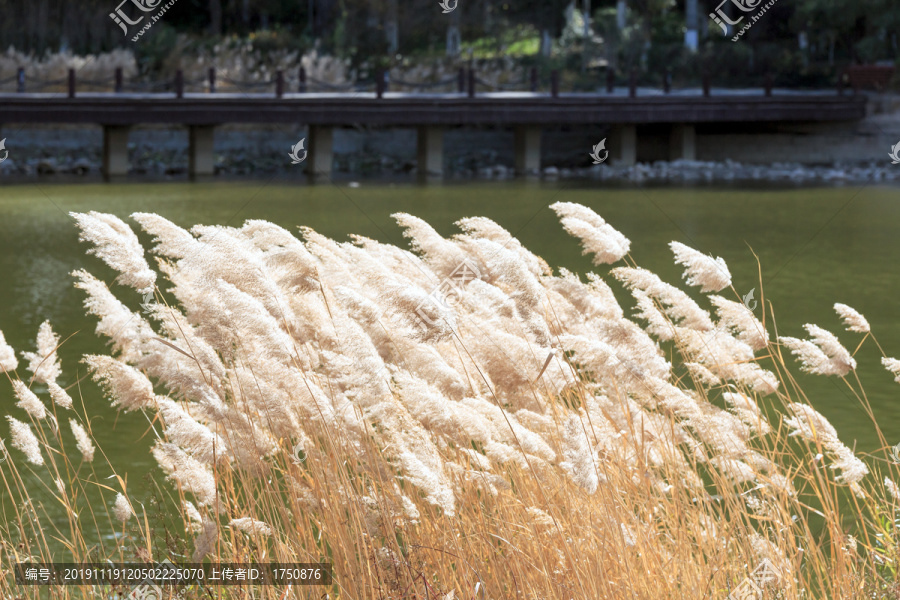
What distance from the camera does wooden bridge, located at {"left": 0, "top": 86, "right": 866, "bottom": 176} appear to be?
930 inches

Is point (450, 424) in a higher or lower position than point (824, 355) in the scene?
lower

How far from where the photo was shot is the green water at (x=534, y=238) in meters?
6.43

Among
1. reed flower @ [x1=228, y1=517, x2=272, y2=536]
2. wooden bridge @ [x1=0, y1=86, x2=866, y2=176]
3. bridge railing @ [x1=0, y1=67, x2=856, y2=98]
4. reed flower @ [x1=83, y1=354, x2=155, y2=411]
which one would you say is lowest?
reed flower @ [x1=228, y1=517, x2=272, y2=536]

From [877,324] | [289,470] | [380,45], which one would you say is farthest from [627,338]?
[380,45]

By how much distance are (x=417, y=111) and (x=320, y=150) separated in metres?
2.64

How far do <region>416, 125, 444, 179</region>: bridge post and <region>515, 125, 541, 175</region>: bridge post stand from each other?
192 centimetres

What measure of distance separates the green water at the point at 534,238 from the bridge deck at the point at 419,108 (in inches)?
84.6

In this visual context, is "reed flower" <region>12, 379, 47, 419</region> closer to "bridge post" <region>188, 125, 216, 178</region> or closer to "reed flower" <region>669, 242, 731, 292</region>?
"reed flower" <region>669, 242, 731, 292</region>

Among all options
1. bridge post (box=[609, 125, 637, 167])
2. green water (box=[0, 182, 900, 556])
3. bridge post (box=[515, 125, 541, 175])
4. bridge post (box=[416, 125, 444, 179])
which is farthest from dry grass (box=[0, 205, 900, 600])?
bridge post (box=[609, 125, 637, 167])

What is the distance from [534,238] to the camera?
547 inches

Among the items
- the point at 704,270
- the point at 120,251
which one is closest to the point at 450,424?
→ the point at 704,270

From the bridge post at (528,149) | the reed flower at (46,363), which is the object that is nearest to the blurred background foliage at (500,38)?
the bridge post at (528,149)

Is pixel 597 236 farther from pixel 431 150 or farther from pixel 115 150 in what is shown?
pixel 431 150

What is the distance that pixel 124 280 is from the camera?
2.70 m
